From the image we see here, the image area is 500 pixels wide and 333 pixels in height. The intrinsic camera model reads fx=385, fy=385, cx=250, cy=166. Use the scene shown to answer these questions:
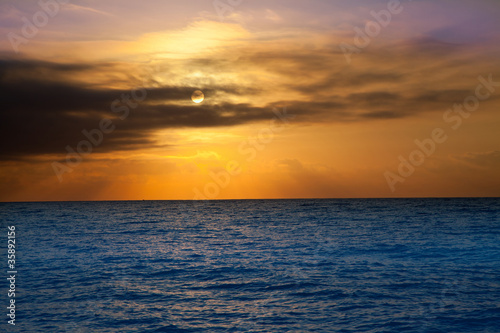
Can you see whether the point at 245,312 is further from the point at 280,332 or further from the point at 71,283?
the point at 71,283

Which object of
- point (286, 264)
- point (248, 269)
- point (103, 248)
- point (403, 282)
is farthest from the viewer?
point (103, 248)

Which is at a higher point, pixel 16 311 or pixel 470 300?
pixel 16 311

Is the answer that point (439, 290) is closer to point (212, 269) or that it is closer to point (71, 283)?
point (212, 269)

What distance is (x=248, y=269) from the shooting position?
1315 inches

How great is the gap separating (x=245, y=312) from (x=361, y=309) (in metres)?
6.39

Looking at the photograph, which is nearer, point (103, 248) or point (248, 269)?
point (248, 269)

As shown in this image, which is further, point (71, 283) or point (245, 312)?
point (71, 283)

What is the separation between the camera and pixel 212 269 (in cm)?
3394

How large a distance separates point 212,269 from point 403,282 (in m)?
15.6

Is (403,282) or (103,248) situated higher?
(103,248)

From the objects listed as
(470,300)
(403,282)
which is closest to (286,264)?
(403,282)

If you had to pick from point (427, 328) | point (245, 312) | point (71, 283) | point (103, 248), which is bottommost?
point (427, 328)

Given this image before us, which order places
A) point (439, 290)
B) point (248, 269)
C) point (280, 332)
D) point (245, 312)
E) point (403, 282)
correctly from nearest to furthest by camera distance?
point (280, 332) < point (245, 312) < point (439, 290) < point (403, 282) < point (248, 269)

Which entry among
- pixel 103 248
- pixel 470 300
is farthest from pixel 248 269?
pixel 103 248
